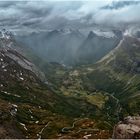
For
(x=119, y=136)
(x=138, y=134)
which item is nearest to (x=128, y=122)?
(x=119, y=136)

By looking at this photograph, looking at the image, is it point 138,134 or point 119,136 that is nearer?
point 138,134

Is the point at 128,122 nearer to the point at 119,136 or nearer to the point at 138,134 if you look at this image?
the point at 119,136

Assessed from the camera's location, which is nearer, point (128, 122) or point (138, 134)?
point (138, 134)
